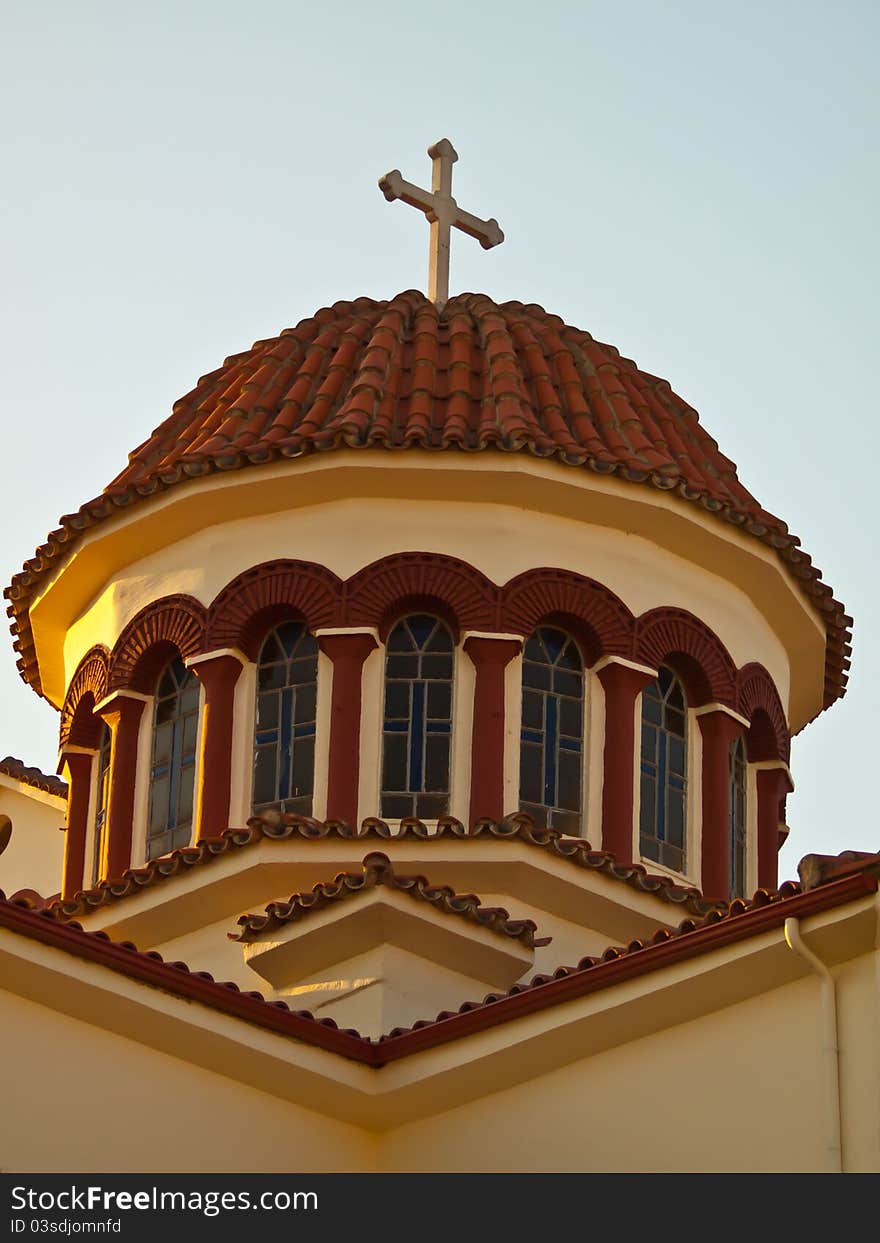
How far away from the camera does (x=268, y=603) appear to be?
21438 mm

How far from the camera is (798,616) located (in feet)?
74.9

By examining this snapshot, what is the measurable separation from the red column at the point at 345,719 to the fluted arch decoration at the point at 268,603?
203 millimetres

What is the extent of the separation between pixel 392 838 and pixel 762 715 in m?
3.83

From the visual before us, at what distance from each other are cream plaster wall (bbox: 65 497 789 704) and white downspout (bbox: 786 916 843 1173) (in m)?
6.36

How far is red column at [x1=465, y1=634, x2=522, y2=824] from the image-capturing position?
20.8 meters

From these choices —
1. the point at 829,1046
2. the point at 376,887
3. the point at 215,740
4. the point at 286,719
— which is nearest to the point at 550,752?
the point at 286,719

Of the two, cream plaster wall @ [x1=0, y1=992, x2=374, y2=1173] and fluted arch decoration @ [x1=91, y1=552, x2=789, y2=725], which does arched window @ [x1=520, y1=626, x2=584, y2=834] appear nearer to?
fluted arch decoration @ [x1=91, y1=552, x2=789, y2=725]

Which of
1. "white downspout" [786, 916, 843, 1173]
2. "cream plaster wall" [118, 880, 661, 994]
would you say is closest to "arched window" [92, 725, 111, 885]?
"cream plaster wall" [118, 880, 661, 994]

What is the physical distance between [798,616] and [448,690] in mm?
3099

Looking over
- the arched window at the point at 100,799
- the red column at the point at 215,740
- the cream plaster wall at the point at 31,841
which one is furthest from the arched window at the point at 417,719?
the cream plaster wall at the point at 31,841

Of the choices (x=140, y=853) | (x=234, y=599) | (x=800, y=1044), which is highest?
(x=234, y=599)
